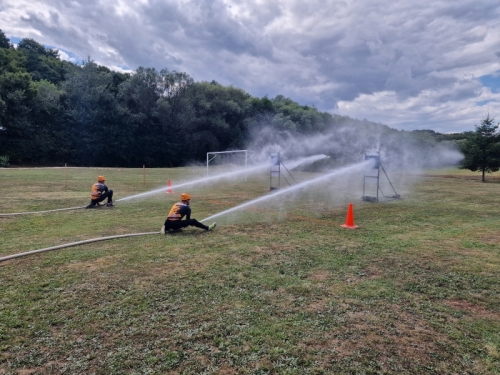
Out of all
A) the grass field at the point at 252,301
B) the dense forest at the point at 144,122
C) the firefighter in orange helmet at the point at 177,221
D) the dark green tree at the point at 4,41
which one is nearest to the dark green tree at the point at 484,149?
the dense forest at the point at 144,122

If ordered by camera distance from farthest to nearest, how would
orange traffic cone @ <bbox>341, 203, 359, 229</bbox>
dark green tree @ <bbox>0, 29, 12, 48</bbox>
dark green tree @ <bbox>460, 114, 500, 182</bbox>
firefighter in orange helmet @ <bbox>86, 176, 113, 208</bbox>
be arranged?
1. dark green tree @ <bbox>0, 29, 12, 48</bbox>
2. dark green tree @ <bbox>460, 114, 500, 182</bbox>
3. firefighter in orange helmet @ <bbox>86, 176, 113, 208</bbox>
4. orange traffic cone @ <bbox>341, 203, 359, 229</bbox>

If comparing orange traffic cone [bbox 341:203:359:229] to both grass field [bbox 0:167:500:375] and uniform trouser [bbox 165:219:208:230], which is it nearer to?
grass field [bbox 0:167:500:375]

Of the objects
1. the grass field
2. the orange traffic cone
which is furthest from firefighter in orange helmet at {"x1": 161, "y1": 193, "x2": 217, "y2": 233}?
the orange traffic cone

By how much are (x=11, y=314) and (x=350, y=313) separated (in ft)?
14.9

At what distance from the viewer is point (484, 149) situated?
3023cm

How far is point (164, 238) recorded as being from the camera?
327 inches

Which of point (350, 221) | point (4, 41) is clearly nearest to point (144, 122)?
point (4, 41)

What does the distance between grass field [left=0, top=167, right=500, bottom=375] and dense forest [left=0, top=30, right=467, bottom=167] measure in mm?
30949

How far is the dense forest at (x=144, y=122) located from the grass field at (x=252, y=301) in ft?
102

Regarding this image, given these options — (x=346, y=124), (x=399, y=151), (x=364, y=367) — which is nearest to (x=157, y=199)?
(x=364, y=367)

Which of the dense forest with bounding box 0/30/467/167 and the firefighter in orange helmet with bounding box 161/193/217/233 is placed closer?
the firefighter in orange helmet with bounding box 161/193/217/233

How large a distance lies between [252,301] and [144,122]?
48850mm

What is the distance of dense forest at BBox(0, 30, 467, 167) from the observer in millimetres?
40125

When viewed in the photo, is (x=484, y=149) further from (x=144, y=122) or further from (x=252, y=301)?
(x=144, y=122)
